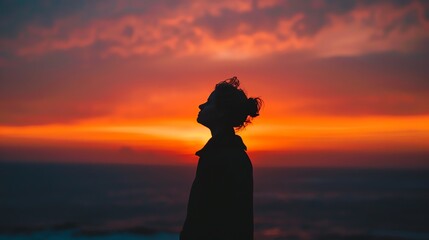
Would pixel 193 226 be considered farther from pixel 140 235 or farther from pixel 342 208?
pixel 342 208

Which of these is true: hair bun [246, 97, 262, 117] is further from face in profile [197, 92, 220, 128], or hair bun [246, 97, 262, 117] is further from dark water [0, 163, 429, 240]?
dark water [0, 163, 429, 240]

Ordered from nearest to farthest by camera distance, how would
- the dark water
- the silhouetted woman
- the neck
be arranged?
the silhouetted woman, the neck, the dark water

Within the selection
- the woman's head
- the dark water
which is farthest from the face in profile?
the dark water

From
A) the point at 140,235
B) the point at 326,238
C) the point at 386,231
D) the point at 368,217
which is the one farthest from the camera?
the point at 368,217

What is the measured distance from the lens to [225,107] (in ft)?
9.14

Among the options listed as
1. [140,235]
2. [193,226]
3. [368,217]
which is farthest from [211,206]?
[368,217]

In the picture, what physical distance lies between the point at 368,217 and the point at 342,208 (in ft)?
31.0

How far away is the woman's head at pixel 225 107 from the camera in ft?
9.13

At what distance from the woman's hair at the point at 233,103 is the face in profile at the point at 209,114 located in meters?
0.03

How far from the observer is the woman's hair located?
2.79 metres

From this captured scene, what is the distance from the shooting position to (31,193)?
245ft

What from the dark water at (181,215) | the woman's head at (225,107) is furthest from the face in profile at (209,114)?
the dark water at (181,215)

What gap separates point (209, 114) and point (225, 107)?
0.11m

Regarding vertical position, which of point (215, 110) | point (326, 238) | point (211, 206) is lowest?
point (326, 238)
